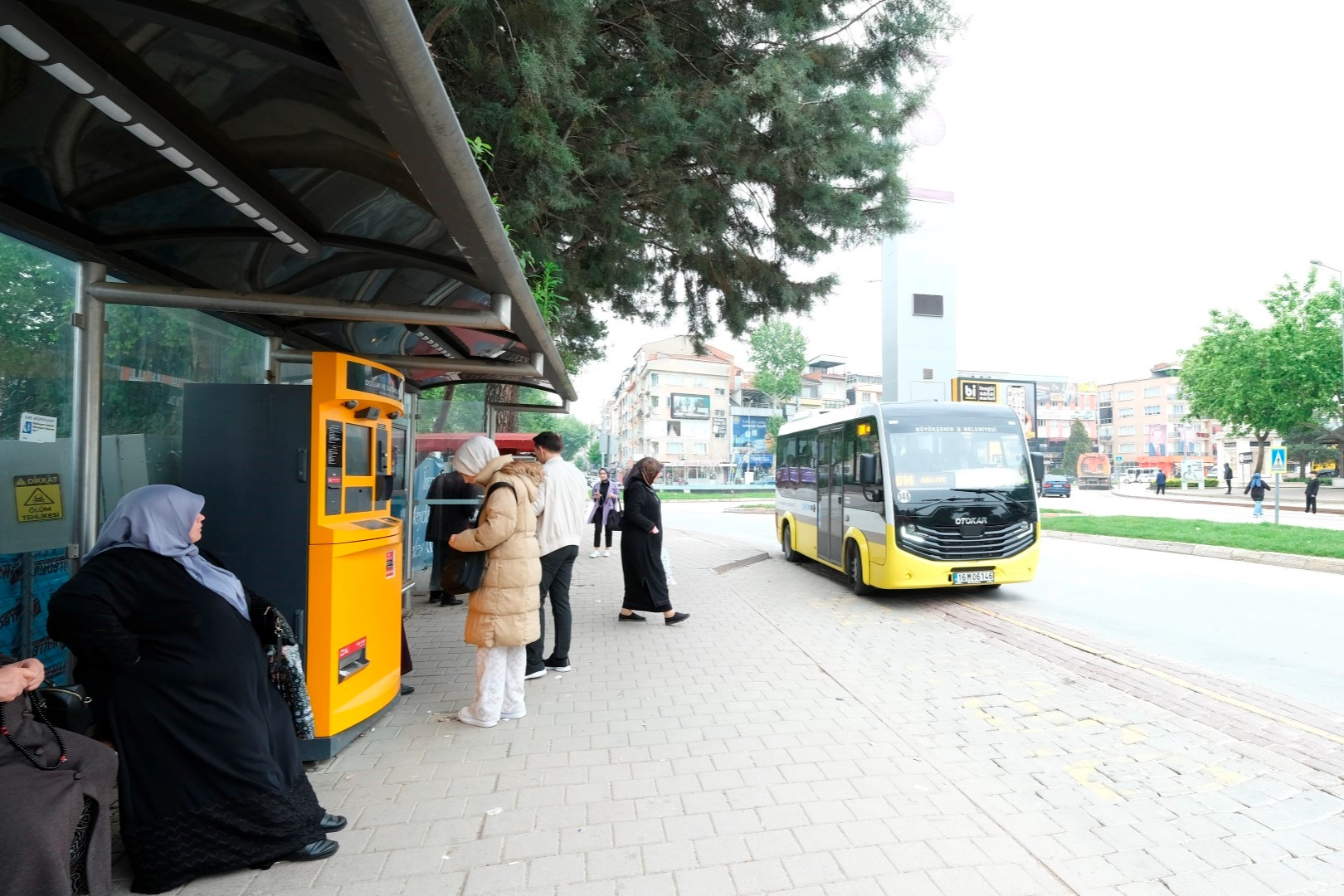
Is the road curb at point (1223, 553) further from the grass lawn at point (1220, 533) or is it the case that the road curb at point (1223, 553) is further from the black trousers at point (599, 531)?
the black trousers at point (599, 531)

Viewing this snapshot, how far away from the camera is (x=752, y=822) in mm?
3254

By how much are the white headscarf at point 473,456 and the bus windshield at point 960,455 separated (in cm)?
589

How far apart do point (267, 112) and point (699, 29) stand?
5.30 metres

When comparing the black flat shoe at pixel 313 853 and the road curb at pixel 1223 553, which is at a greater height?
the black flat shoe at pixel 313 853

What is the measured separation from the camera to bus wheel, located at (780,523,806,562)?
13.8 metres

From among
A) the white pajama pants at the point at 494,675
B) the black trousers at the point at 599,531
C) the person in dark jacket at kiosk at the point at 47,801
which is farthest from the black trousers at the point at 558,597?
the black trousers at the point at 599,531

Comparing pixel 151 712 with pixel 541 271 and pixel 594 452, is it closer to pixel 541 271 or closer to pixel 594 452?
pixel 541 271

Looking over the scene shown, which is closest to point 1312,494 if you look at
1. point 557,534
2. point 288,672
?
point 557,534

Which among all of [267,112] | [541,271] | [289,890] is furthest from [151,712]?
[541,271]

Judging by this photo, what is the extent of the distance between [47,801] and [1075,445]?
12384 centimetres

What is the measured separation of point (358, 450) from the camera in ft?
14.4

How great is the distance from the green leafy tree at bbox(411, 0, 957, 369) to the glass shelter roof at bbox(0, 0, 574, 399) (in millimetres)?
1408

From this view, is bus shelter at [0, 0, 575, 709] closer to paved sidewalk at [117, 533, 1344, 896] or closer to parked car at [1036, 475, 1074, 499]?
paved sidewalk at [117, 533, 1344, 896]

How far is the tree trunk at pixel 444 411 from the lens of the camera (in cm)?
898
